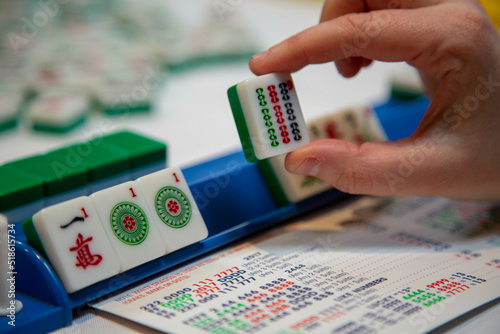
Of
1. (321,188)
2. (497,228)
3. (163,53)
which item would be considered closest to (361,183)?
(321,188)

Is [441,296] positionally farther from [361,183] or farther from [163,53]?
[163,53]

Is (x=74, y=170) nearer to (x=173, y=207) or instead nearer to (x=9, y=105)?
(x=173, y=207)

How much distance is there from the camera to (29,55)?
1.82 meters

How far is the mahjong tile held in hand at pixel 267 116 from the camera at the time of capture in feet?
2.75

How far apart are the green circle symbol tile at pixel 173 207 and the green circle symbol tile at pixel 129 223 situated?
3 centimetres

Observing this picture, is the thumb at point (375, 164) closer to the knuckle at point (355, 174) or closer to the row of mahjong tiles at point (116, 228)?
the knuckle at point (355, 174)

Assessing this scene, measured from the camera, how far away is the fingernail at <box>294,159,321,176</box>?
0.86 m

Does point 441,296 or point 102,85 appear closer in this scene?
point 441,296

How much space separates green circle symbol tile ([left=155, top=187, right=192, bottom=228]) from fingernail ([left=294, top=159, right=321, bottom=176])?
0.58 feet

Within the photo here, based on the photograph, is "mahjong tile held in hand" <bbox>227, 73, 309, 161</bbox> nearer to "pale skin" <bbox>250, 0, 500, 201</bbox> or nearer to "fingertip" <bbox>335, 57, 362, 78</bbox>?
"pale skin" <bbox>250, 0, 500, 201</bbox>

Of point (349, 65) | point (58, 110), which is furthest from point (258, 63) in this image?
point (58, 110)

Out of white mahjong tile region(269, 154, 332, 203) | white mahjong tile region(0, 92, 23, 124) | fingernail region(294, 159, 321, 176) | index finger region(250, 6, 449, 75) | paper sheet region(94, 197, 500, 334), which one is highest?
white mahjong tile region(0, 92, 23, 124)

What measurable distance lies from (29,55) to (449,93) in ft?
4.56

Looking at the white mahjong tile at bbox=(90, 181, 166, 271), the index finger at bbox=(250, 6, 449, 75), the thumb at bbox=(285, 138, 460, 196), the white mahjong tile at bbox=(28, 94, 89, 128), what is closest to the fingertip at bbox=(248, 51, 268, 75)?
the index finger at bbox=(250, 6, 449, 75)
